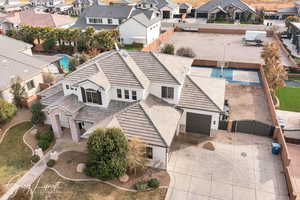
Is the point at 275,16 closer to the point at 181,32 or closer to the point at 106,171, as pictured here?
the point at 181,32

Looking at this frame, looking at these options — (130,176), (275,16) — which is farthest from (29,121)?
(275,16)

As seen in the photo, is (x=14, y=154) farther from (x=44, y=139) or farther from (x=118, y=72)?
(x=118, y=72)

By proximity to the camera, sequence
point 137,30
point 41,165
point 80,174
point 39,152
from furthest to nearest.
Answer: point 137,30
point 39,152
point 41,165
point 80,174

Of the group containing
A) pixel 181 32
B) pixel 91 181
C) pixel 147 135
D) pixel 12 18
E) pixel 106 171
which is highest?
pixel 12 18

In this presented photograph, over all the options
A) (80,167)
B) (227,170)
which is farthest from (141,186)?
(227,170)

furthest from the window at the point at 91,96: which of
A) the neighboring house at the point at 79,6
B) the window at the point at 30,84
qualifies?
the neighboring house at the point at 79,6

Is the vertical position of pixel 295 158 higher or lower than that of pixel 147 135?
lower
